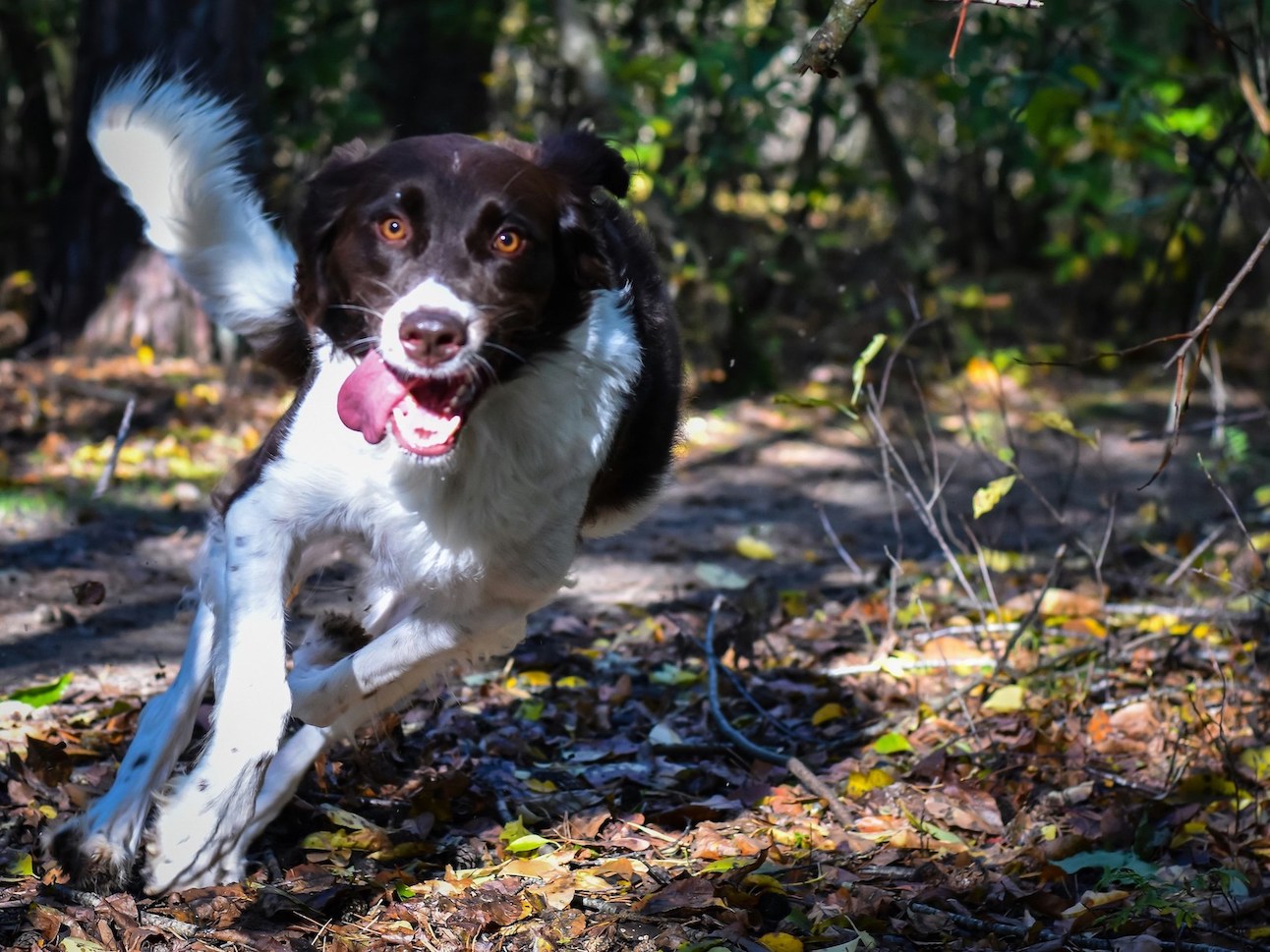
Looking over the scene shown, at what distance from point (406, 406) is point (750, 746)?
1.48 metres

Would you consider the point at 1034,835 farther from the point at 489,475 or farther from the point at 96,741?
the point at 96,741

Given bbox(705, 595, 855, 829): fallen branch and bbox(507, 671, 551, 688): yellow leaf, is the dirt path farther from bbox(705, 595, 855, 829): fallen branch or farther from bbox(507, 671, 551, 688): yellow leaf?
bbox(705, 595, 855, 829): fallen branch

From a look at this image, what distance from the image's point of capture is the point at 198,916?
2.74m

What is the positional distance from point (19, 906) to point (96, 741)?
0.90 metres

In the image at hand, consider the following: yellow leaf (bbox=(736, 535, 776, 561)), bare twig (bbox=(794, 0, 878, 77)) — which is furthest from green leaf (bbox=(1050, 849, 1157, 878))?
yellow leaf (bbox=(736, 535, 776, 561))

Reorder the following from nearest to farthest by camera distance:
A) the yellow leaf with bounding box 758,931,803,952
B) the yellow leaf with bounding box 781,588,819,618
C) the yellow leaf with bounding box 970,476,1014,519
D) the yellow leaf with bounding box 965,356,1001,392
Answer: the yellow leaf with bounding box 758,931,803,952 < the yellow leaf with bounding box 970,476,1014,519 < the yellow leaf with bounding box 781,588,819,618 < the yellow leaf with bounding box 965,356,1001,392

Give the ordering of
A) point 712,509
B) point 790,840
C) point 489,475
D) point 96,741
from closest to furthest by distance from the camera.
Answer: point 489,475 < point 790,840 < point 96,741 < point 712,509

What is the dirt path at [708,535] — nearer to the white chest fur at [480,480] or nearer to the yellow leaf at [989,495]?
the yellow leaf at [989,495]

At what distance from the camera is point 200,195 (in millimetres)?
3541

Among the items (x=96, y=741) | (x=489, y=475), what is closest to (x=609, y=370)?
(x=489, y=475)

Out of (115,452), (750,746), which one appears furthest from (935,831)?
(115,452)

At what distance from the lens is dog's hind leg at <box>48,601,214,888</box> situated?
2867mm

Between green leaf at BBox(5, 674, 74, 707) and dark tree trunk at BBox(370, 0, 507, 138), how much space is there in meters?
7.03

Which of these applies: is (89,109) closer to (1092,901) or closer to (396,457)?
(396,457)
